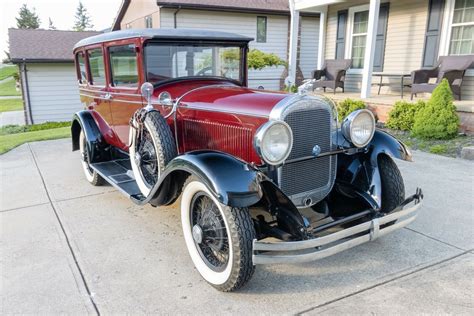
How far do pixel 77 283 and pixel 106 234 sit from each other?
0.81 meters

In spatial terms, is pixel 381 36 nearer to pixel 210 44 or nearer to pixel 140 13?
pixel 210 44

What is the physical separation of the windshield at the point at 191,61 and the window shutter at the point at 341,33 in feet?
23.9

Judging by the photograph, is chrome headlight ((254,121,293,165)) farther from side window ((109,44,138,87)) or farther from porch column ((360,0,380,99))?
porch column ((360,0,380,99))

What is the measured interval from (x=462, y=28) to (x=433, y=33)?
63cm

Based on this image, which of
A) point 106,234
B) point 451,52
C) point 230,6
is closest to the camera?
point 106,234

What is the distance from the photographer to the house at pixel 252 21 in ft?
43.5

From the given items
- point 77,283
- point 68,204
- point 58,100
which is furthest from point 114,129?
point 58,100

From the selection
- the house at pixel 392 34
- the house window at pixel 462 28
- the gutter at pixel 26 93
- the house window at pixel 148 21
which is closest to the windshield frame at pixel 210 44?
the house at pixel 392 34

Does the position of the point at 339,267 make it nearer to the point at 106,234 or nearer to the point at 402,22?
the point at 106,234

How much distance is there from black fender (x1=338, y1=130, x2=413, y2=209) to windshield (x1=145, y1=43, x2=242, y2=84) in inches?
63.8

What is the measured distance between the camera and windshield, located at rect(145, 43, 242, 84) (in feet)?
11.9

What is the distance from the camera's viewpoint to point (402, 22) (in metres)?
8.91

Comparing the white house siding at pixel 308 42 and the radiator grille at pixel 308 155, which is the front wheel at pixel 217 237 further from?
the white house siding at pixel 308 42

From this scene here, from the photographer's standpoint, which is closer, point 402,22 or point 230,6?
point 402,22
